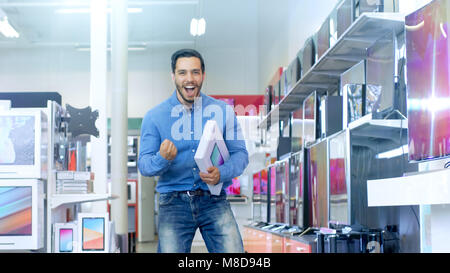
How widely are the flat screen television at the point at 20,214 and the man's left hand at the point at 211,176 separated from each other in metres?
1.17

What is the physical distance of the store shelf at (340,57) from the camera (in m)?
2.01

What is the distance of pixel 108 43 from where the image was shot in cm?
223

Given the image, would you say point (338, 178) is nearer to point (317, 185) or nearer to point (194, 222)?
point (317, 185)

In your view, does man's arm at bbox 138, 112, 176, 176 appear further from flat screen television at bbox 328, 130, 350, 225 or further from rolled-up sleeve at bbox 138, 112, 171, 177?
flat screen television at bbox 328, 130, 350, 225

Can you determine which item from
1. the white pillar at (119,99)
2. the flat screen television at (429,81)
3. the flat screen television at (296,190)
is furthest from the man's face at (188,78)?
the flat screen television at (296,190)

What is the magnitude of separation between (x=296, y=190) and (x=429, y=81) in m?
1.64

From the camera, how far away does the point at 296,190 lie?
2896 mm

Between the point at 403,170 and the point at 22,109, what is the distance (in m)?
1.51

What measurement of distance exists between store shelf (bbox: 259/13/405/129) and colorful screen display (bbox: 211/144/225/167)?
338 millimetres

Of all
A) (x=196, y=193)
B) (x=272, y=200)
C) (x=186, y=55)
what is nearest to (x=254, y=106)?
(x=186, y=55)

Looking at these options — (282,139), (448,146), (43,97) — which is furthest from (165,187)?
(282,139)

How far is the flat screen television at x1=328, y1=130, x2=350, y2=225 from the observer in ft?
6.85

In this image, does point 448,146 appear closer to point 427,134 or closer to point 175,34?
point 427,134

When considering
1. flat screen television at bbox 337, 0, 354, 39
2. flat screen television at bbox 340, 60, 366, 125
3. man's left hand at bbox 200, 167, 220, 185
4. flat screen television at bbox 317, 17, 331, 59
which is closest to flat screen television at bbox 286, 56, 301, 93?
flat screen television at bbox 317, 17, 331, 59
